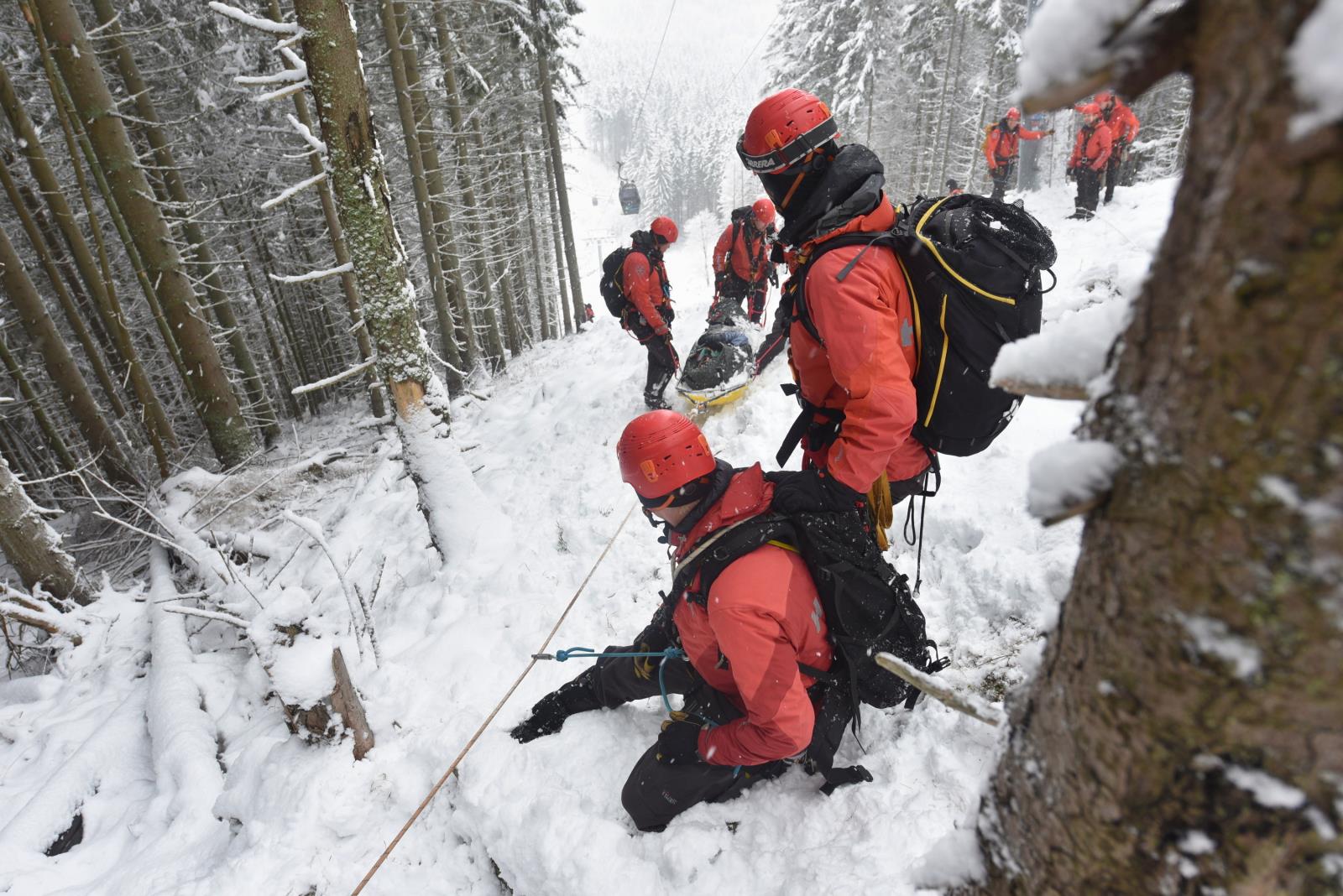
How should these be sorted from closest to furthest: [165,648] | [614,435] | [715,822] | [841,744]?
[715,822] < [841,744] < [165,648] < [614,435]

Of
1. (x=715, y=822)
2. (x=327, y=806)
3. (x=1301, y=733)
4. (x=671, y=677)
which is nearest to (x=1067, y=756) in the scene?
(x=1301, y=733)

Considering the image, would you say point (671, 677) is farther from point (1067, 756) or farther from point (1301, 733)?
point (1301, 733)

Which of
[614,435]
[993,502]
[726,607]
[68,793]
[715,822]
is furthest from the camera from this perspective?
[614,435]

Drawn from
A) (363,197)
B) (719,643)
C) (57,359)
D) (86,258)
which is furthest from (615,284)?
(86,258)

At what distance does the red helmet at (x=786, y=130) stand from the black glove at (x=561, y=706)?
2930 mm

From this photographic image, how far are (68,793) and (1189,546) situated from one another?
18.4 feet

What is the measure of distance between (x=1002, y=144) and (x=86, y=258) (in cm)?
1712

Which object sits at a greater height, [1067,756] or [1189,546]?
[1189,546]

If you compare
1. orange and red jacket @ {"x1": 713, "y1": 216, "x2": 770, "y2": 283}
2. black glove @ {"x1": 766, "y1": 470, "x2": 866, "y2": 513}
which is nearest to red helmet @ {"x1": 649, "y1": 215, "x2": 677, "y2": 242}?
orange and red jacket @ {"x1": 713, "y1": 216, "x2": 770, "y2": 283}

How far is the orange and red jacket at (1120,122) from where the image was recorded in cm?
1102

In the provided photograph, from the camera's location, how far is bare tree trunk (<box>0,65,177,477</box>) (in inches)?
303

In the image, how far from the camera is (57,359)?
322 inches

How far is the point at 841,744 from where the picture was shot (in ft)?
10.0

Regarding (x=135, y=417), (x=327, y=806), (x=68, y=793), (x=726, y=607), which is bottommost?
(x=135, y=417)
